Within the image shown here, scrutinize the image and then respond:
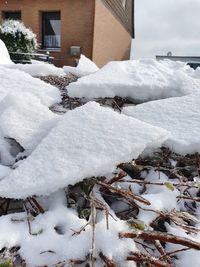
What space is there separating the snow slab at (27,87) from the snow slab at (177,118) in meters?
0.53

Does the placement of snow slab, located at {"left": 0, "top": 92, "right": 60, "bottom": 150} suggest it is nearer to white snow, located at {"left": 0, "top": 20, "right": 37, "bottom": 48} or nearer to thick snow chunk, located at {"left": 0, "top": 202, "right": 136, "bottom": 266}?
thick snow chunk, located at {"left": 0, "top": 202, "right": 136, "bottom": 266}

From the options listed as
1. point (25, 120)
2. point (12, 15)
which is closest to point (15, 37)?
point (12, 15)

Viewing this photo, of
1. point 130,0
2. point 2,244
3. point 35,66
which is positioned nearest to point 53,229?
point 2,244

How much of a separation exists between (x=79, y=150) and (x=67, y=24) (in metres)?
11.5

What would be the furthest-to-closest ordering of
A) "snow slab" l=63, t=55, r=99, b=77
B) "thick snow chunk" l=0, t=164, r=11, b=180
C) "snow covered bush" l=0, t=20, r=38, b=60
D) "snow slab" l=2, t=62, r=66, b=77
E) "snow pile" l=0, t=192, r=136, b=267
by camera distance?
"snow covered bush" l=0, t=20, r=38, b=60 → "snow slab" l=63, t=55, r=99, b=77 → "snow slab" l=2, t=62, r=66, b=77 → "thick snow chunk" l=0, t=164, r=11, b=180 → "snow pile" l=0, t=192, r=136, b=267

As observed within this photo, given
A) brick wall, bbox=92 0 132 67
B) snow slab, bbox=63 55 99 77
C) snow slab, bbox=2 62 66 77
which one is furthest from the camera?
brick wall, bbox=92 0 132 67

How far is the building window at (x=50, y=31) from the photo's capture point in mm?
12898

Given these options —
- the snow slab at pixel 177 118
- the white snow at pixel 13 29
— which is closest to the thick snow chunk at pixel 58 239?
the snow slab at pixel 177 118

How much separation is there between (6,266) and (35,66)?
2.28m

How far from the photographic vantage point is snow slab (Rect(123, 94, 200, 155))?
167 cm

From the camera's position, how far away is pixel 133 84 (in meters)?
2.34

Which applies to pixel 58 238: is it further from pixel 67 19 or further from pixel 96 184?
pixel 67 19

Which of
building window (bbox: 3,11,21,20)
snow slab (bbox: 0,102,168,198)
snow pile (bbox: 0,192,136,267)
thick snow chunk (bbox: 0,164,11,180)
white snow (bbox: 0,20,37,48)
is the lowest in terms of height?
snow pile (bbox: 0,192,136,267)

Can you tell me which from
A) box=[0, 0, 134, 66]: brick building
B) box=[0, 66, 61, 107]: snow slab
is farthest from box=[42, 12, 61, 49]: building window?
box=[0, 66, 61, 107]: snow slab
